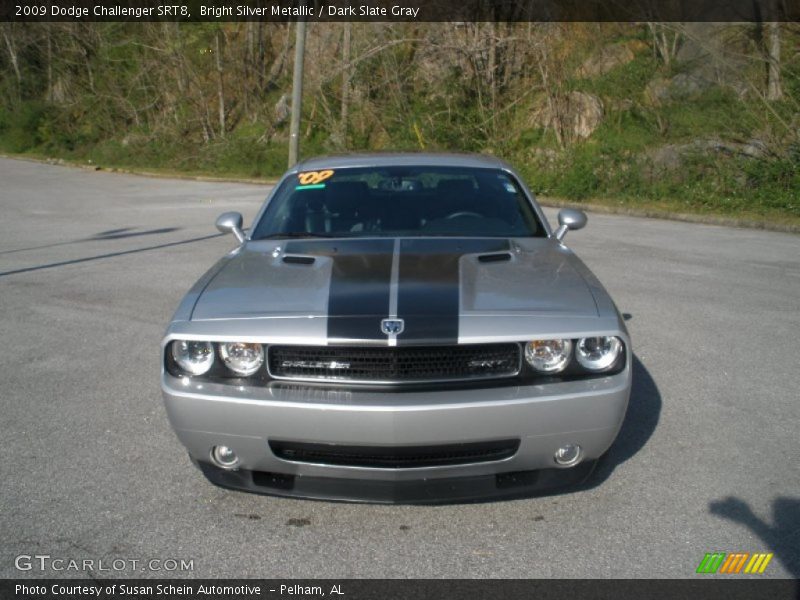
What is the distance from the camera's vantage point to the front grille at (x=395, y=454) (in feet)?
10.6

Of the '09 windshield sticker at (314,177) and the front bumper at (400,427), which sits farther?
the '09 windshield sticker at (314,177)

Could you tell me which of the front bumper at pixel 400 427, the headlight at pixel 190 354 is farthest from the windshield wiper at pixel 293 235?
the front bumper at pixel 400 427

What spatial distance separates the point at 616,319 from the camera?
349cm

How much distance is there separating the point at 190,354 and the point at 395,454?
3.27 ft

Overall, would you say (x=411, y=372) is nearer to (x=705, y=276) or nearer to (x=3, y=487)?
(x=3, y=487)

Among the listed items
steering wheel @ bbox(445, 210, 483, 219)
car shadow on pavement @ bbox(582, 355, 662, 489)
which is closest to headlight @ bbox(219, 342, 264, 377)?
car shadow on pavement @ bbox(582, 355, 662, 489)

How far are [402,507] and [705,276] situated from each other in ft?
22.7

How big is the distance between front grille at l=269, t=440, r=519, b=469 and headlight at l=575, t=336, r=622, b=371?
1.58ft

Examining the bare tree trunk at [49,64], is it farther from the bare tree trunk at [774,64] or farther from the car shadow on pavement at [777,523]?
the car shadow on pavement at [777,523]

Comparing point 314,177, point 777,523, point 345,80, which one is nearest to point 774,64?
point 345,80

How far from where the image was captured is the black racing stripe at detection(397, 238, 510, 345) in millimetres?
3264

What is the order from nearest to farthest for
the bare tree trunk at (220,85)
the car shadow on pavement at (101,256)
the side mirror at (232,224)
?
1. the side mirror at (232,224)
2. the car shadow on pavement at (101,256)
3. the bare tree trunk at (220,85)

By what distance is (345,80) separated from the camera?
1084 inches

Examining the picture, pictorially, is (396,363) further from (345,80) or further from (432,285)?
(345,80)
